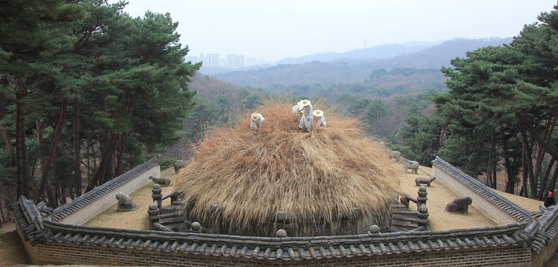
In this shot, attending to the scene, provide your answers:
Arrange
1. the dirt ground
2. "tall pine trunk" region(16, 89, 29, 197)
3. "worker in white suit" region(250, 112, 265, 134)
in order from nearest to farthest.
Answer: the dirt ground, "worker in white suit" region(250, 112, 265, 134), "tall pine trunk" region(16, 89, 29, 197)

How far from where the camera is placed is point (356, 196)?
7379 mm

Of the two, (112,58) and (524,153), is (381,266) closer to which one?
(112,58)

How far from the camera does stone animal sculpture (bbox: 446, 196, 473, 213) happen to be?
9.77m

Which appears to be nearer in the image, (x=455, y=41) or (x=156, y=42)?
(x=156, y=42)

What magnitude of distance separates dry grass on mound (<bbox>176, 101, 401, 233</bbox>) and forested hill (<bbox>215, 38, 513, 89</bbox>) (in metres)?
112

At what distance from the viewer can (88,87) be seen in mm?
10875

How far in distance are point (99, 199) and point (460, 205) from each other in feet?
31.2

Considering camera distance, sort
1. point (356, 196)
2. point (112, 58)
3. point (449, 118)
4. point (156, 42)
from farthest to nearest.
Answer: point (449, 118), point (156, 42), point (112, 58), point (356, 196)

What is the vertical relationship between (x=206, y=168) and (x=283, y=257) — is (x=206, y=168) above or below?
above

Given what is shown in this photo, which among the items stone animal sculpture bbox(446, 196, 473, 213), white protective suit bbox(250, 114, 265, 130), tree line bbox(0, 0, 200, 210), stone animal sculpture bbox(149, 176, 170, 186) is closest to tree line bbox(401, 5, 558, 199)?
stone animal sculpture bbox(446, 196, 473, 213)

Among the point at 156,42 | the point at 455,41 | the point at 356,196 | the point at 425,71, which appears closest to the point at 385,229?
the point at 356,196

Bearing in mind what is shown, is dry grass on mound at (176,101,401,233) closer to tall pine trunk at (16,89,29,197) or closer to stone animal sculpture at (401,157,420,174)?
tall pine trunk at (16,89,29,197)

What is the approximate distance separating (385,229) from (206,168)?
4.13 m

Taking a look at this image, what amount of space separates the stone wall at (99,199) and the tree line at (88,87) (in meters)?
1.75
